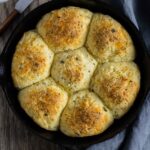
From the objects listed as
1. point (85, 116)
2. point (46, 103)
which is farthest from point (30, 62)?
point (85, 116)

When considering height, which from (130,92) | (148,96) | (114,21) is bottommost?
(148,96)

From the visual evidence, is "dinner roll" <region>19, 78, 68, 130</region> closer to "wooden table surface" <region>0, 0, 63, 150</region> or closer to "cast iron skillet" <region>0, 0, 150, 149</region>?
"cast iron skillet" <region>0, 0, 150, 149</region>

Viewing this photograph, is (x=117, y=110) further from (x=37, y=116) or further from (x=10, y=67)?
(x=10, y=67)

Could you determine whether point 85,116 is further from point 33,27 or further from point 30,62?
point 33,27

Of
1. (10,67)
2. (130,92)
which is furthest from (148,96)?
(10,67)

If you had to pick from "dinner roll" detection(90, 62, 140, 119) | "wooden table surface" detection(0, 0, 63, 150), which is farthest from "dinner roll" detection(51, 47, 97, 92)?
"wooden table surface" detection(0, 0, 63, 150)
